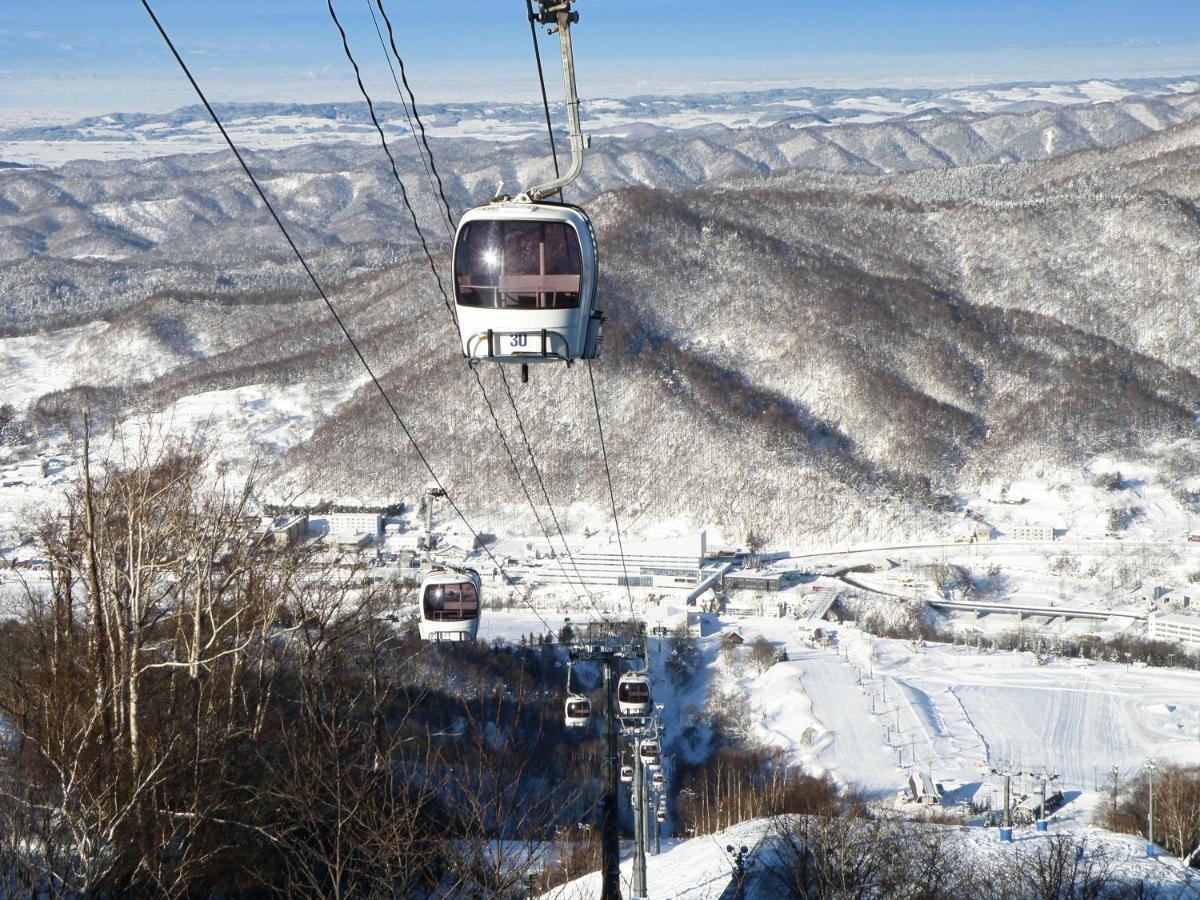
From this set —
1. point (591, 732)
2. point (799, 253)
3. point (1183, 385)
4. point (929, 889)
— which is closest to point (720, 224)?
point (799, 253)

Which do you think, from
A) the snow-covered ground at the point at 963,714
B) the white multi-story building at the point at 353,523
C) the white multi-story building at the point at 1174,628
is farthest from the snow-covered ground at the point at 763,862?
the white multi-story building at the point at 353,523

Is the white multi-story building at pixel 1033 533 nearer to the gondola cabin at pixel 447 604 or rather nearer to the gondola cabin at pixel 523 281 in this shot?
the gondola cabin at pixel 447 604

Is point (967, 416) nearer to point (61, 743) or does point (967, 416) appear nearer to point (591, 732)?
Answer: point (591, 732)

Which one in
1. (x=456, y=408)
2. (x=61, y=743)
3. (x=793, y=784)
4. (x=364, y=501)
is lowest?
(x=793, y=784)

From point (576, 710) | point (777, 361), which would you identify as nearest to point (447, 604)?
point (576, 710)

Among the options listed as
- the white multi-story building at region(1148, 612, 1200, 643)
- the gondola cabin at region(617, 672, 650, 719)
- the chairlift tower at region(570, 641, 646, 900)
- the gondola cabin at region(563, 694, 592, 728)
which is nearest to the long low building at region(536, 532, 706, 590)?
the white multi-story building at region(1148, 612, 1200, 643)
